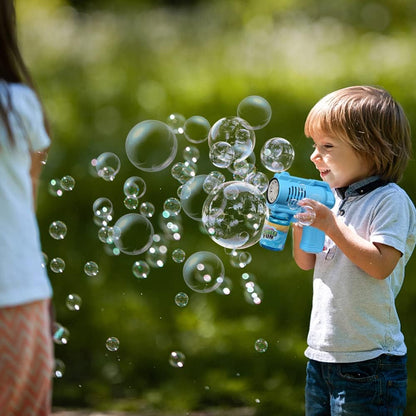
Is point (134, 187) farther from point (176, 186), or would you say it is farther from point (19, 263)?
point (176, 186)

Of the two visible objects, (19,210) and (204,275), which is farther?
(204,275)

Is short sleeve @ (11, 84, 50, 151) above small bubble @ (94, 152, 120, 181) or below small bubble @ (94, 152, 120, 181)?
above

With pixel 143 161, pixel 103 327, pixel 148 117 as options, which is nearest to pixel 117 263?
pixel 103 327

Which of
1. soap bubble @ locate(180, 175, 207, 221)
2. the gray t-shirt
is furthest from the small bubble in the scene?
the gray t-shirt

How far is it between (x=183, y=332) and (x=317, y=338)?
7.16 ft

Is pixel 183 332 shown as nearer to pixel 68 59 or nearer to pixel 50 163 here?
pixel 50 163

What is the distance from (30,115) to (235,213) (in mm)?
987

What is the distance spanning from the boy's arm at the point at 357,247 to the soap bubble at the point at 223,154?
0.79 metres

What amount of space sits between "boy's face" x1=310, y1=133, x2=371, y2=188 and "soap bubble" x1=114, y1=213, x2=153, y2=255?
0.91 meters

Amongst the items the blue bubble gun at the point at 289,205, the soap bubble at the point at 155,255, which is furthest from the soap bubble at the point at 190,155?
the blue bubble gun at the point at 289,205

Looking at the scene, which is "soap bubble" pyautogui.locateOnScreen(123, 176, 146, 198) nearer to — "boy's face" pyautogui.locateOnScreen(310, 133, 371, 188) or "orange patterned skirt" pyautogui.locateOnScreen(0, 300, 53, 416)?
"boy's face" pyautogui.locateOnScreen(310, 133, 371, 188)

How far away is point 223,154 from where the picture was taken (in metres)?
3.03

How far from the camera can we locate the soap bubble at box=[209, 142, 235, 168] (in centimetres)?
302

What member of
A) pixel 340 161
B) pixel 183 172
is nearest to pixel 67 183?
pixel 183 172
